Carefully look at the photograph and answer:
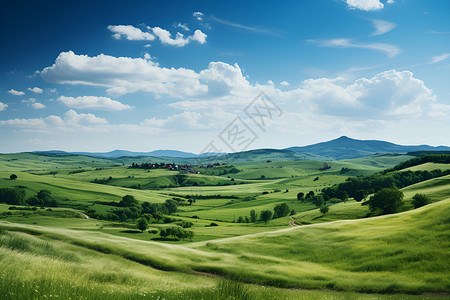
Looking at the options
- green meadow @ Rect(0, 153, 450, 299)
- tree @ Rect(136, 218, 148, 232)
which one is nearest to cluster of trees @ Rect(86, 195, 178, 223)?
tree @ Rect(136, 218, 148, 232)

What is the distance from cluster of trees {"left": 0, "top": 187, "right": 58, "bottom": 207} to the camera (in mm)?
173375

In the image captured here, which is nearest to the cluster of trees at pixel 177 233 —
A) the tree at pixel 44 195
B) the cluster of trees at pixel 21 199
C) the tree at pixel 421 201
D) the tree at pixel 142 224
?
the tree at pixel 142 224

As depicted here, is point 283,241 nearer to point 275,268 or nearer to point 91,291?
point 275,268

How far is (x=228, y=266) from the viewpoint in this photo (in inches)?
1460

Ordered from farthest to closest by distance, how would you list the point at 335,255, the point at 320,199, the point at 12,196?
the point at 12,196
the point at 320,199
the point at 335,255

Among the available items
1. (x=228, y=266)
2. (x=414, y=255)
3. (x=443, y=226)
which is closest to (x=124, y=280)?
(x=228, y=266)

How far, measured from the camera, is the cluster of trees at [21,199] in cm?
17338

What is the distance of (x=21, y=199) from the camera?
17725 centimetres

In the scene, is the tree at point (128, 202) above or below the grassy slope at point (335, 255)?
below

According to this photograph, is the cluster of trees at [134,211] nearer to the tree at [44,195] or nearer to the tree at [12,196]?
the tree at [44,195]

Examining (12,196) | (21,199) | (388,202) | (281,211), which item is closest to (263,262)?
(388,202)

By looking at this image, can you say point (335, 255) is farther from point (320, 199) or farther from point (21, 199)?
point (21, 199)

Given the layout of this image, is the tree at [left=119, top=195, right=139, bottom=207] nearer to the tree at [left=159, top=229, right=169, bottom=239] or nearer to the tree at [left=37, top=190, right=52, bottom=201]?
the tree at [left=37, top=190, right=52, bottom=201]

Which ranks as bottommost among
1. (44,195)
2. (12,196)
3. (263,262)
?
(44,195)
